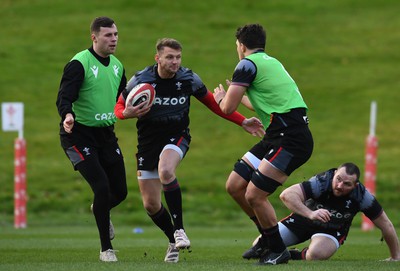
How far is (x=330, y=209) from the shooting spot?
463 inches

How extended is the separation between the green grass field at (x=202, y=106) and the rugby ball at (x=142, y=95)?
1686mm

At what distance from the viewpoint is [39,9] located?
1783 inches

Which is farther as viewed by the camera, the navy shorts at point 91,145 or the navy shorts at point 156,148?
the navy shorts at point 156,148

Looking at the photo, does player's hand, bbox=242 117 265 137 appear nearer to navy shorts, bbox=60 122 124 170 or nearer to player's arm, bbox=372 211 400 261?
navy shorts, bbox=60 122 124 170

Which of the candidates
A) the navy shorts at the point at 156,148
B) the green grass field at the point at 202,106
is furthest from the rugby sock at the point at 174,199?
the green grass field at the point at 202,106

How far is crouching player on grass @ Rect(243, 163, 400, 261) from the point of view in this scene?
439 inches

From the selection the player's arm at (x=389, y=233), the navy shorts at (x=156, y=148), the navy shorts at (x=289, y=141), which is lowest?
the player's arm at (x=389, y=233)

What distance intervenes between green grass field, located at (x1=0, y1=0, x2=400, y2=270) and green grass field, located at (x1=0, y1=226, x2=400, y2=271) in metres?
0.03

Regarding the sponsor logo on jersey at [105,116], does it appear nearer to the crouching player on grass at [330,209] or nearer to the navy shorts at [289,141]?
the navy shorts at [289,141]

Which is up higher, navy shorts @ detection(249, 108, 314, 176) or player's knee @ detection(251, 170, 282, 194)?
navy shorts @ detection(249, 108, 314, 176)

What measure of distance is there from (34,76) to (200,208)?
14685mm

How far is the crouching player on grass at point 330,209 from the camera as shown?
1114 cm

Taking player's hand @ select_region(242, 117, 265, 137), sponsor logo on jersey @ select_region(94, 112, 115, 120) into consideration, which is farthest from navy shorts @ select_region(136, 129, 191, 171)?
player's hand @ select_region(242, 117, 265, 137)

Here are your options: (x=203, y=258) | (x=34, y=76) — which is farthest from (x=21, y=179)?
(x=34, y=76)
